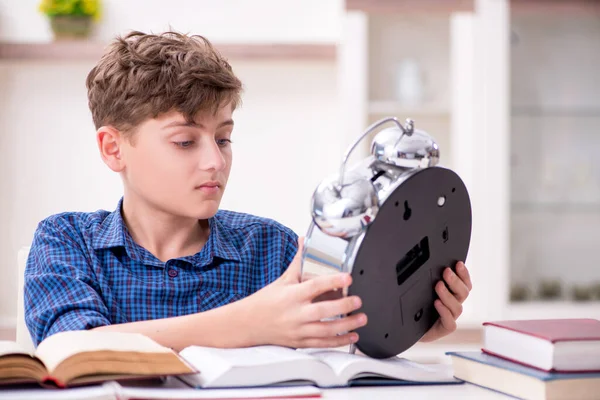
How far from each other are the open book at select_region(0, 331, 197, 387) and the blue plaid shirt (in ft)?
1.09

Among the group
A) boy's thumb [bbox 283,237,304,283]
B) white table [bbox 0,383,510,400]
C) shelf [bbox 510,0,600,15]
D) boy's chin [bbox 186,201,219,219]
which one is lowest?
white table [bbox 0,383,510,400]

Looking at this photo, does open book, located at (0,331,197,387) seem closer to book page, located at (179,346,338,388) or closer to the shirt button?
book page, located at (179,346,338,388)

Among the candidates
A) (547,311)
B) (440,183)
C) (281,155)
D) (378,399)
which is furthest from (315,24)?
(378,399)

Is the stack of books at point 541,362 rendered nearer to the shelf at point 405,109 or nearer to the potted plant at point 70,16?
the shelf at point 405,109

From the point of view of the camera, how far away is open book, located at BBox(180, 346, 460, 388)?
865mm

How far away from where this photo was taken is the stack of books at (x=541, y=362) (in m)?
0.83

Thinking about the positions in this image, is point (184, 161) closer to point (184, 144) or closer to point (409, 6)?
point (184, 144)

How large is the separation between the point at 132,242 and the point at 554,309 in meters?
2.14

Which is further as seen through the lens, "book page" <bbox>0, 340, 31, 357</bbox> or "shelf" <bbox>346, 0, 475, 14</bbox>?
"shelf" <bbox>346, 0, 475, 14</bbox>

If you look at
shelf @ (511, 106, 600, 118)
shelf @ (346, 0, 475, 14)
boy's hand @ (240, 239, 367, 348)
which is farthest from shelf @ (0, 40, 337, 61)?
boy's hand @ (240, 239, 367, 348)

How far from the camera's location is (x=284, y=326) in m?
1.01

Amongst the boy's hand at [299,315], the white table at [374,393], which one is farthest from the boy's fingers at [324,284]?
the white table at [374,393]

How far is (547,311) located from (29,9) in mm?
2311

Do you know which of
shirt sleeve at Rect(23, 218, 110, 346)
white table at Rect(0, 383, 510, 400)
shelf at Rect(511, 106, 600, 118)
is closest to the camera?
white table at Rect(0, 383, 510, 400)
